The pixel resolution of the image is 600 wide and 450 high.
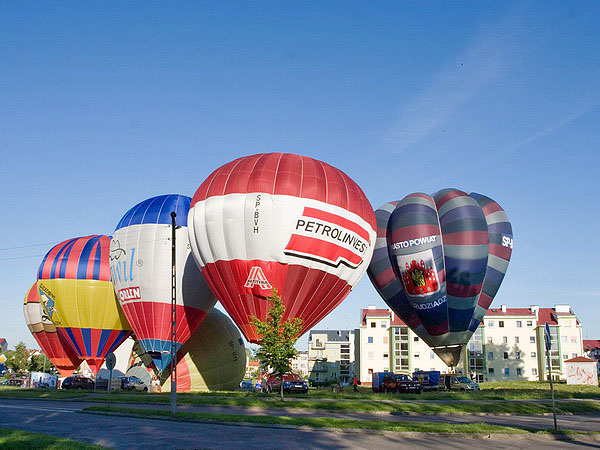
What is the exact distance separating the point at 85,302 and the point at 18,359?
74756 millimetres

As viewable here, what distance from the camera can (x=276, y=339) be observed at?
34469mm

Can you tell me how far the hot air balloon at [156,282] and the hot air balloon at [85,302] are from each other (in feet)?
19.0

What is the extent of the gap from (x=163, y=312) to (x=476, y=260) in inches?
992

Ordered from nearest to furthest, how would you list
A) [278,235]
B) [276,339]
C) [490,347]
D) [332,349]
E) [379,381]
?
[276,339], [278,235], [379,381], [490,347], [332,349]

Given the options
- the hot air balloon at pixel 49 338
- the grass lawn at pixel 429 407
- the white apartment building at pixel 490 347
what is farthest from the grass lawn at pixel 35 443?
the white apartment building at pixel 490 347

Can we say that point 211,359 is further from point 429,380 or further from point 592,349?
point 592,349

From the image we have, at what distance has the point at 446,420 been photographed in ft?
79.2

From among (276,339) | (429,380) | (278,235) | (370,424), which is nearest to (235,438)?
(370,424)

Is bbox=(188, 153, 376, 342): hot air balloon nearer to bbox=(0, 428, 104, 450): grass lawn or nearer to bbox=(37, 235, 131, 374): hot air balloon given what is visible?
bbox=(37, 235, 131, 374): hot air balloon

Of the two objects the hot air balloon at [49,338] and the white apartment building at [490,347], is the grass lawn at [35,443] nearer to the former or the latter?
the hot air balloon at [49,338]

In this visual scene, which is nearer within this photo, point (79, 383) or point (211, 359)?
point (211, 359)

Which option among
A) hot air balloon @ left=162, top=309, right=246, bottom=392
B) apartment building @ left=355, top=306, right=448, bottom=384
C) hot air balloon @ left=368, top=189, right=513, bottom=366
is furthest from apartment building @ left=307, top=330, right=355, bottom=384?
hot air balloon @ left=368, top=189, right=513, bottom=366

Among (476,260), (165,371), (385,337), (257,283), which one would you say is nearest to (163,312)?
(165,371)

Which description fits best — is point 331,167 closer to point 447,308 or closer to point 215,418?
point 447,308
